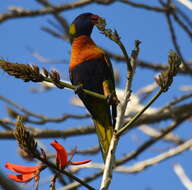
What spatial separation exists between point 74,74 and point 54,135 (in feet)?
2.75

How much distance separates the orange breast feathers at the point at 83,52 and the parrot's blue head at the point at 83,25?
270mm

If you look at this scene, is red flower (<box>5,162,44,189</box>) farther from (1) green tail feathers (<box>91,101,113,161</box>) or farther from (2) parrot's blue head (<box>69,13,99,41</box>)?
(2) parrot's blue head (<box>69,13,99,41</box>)

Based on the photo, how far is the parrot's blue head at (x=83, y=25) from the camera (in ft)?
14.7

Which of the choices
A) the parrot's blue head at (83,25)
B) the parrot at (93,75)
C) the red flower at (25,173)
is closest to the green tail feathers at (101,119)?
the parrot at (93,75)

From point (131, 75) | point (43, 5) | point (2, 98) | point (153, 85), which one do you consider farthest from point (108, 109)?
point (153, 85)

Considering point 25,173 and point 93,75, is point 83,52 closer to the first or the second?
point 93,75

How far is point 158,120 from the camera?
4770 millimetres

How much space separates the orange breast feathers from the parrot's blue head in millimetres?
270

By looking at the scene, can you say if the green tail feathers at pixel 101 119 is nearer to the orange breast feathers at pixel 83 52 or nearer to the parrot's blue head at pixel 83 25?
the orange breast feathers at pixel 83 52

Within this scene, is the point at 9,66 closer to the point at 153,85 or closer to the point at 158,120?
the point at 158,120

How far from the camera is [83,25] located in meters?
4.55

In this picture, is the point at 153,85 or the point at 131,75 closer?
the point at 131,75

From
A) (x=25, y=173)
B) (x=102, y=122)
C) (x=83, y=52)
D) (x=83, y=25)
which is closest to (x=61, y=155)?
(x=25, y=173)

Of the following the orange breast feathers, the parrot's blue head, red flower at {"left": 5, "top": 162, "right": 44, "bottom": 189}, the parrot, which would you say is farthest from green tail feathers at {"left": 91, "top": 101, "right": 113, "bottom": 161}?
red flower at {"left": 5, "top": 162, "right": 44, "bottom": 189}
